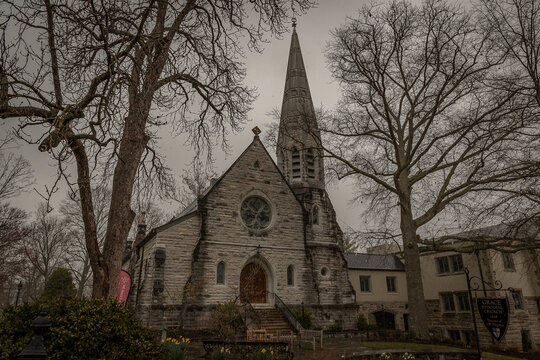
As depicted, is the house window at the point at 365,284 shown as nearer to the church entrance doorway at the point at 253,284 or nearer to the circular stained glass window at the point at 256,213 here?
the church entrance doorway at the point at 253,284

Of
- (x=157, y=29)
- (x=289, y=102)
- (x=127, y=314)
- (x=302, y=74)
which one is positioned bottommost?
(x=127, y=314)

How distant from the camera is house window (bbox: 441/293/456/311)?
25552 mm

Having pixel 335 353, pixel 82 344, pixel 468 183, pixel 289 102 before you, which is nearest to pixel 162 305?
pixel 335 353

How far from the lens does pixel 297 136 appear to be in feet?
82.2

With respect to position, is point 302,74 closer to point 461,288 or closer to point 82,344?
point 461,288

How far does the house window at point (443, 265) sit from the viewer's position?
26691 millimetres

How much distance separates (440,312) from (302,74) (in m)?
21.6

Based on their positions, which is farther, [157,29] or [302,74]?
[302,74]

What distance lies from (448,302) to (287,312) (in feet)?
51.2

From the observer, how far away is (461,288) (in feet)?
82.5

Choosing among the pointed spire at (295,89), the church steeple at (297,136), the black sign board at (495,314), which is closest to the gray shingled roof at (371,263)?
the church steeple at (297,136)

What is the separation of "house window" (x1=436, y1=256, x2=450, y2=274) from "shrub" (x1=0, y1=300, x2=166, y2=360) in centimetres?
2643

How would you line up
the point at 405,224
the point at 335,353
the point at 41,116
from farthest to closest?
1. the point at 405,224
2. the point at 335,353
3. the point at 41,116

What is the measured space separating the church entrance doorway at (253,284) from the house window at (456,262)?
15880 millimetres
